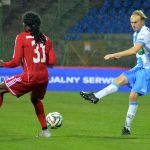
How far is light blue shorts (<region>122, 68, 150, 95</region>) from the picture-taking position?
11.1m

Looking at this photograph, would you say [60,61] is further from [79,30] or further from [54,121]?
[54,121]

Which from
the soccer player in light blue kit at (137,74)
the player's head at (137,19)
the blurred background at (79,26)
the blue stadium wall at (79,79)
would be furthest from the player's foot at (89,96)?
the blurred background at (79,26)

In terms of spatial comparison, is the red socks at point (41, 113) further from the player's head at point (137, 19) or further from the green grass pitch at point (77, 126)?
the player's head at point (137, 19)

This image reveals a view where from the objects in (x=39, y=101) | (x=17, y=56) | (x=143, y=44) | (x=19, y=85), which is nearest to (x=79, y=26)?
(x=143, y=44)

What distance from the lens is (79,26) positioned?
1085 inches

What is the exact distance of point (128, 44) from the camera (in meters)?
25.1

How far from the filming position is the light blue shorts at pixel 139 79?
1112cm

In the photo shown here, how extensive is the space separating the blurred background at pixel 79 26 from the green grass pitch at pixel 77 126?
14.1ft

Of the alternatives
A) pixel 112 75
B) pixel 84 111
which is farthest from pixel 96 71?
pixel 84 111

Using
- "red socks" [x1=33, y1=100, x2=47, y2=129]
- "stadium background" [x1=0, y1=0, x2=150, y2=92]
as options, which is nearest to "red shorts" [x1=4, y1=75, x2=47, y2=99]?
"red socks" [x1=33, y1=100, x2=47, y2=129]

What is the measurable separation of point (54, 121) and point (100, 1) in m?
18.3

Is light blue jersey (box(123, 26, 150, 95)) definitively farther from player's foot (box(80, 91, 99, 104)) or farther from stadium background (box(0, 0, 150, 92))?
stadium background (box(0, 0, 150, 92))

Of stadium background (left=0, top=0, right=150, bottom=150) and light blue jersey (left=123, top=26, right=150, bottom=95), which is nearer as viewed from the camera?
stadium background (left=0, top=0, right=150, bottom=150)

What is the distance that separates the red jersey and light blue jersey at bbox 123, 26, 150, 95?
5.62ft
